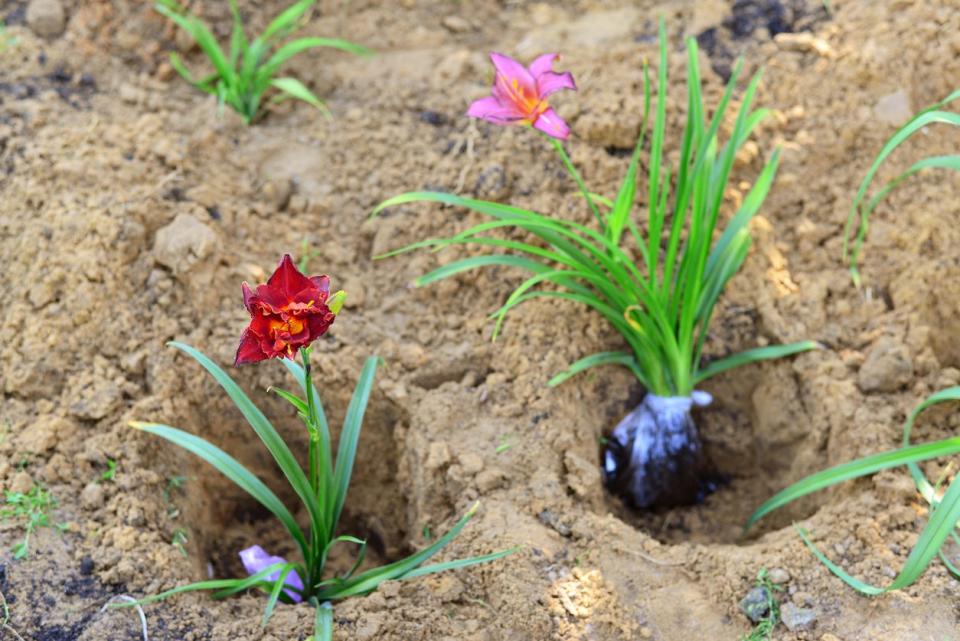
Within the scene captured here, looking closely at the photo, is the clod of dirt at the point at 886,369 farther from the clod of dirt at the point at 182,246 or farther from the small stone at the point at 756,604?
the clod of dirt at the point at 182,246

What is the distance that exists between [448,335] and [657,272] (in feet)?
2.22

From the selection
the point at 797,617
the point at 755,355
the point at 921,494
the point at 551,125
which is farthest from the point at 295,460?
the point at 921,494

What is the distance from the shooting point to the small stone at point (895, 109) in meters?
3.09

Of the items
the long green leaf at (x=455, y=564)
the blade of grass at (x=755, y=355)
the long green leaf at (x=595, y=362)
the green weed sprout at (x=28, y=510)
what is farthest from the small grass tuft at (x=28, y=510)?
the blade of grass at (x=755, y=355)

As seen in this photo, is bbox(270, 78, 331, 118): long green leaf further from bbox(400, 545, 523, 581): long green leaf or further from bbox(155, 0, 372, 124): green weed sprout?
bbox(400, 545, 523, 581): long green leaf

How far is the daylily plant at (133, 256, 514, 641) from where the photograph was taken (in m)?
1.86

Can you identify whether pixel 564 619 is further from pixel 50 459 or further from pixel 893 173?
pixel 893 173

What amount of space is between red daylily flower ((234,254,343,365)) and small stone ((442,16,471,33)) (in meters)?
2.11

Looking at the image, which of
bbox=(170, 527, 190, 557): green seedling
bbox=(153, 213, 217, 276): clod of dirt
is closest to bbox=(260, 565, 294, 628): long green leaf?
bbox=(170, 527, 190, 557): green seedling

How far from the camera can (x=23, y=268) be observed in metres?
2.90

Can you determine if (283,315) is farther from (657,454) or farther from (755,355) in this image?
(755,355)

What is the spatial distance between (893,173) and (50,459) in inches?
102

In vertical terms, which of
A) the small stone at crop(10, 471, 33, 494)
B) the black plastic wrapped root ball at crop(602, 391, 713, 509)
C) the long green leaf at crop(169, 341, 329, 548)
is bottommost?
the black plastic wrapped root ball at crop(602, 391, 713, 509)

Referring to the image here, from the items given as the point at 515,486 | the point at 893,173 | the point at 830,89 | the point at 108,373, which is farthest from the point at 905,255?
the point at 108,373
